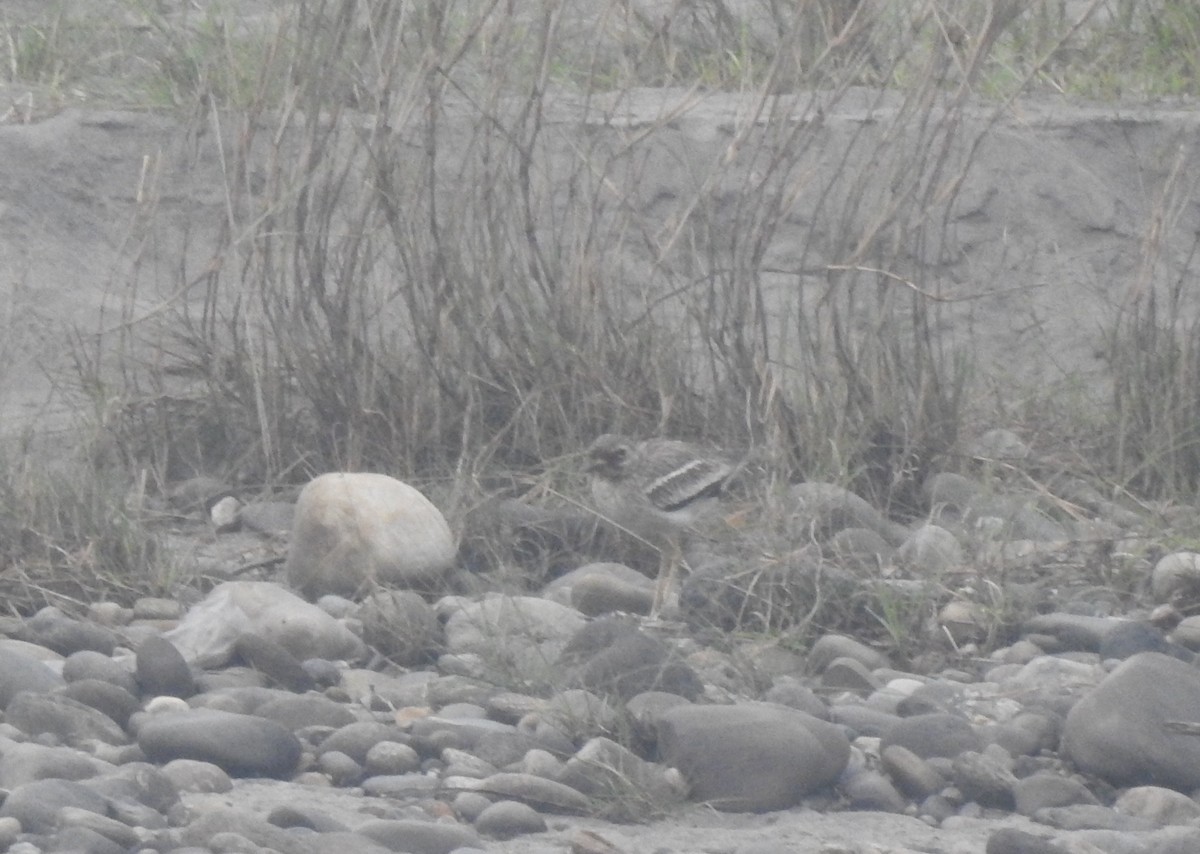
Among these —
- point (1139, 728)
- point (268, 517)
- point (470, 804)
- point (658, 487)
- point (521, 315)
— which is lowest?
point (268, 517)

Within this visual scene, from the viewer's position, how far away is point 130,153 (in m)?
7.01

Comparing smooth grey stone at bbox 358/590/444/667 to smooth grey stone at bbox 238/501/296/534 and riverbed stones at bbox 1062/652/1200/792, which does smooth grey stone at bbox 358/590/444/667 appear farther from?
riverbed stones at bbox 1062/652/1200/792

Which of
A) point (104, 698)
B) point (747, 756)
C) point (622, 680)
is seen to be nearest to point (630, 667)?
point (622, 680)

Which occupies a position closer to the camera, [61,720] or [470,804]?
[470,804]

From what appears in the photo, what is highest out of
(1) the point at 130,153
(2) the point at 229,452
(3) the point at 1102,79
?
(3) the point at 1102,79

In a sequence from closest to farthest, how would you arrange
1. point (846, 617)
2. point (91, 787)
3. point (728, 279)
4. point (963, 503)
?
1. point (91, 787)
2. point (846, 617)
3. point (963, 503)
4. point (728, 279)

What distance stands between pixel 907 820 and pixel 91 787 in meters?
1.40

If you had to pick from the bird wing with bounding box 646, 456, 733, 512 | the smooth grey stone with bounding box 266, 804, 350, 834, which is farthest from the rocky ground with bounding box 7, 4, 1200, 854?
the bird wing with bounding box 646, 456, 733, 512

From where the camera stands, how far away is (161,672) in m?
3.83

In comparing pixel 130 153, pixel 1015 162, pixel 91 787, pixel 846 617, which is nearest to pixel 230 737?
pixel 91 787

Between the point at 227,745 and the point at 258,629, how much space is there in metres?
0.70

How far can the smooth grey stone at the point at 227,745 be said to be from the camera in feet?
11.3

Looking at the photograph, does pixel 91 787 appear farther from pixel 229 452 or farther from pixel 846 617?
pixel 229 452

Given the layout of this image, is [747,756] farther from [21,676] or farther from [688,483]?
[688,483]
